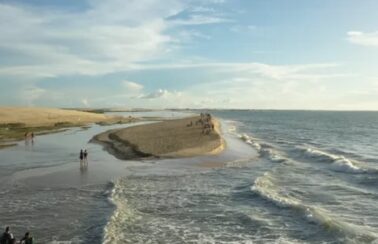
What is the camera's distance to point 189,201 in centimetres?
2441

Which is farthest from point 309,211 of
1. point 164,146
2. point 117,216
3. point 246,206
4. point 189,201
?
point 164,146

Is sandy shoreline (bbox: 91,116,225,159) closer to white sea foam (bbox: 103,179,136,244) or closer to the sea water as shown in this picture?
the sea water

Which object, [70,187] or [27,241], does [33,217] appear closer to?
[27,241]

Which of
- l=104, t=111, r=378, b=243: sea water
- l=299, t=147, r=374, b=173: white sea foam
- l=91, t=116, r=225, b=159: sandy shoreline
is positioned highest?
l=91, t=116, r=225, b=159: sandy shoreline

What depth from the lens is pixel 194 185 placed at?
28594mm

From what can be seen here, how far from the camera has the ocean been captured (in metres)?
18.9

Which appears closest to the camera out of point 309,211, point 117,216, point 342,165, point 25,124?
point 117,216

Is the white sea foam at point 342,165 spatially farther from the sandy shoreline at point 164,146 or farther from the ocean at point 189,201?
the sandy shoreline at point 164,146

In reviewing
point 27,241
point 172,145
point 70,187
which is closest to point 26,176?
point 70,187

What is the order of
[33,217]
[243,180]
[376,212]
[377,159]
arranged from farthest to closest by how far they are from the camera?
[377,159] → [243,180] → [376,212] → [33,217]

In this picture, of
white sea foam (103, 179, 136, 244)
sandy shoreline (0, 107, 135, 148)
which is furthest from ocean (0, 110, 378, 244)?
sandy shoreline (0, 107, 135, 148)

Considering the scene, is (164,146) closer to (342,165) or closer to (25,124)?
(342,165)

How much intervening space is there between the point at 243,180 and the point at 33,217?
14.0m

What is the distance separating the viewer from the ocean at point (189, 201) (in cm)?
1892
